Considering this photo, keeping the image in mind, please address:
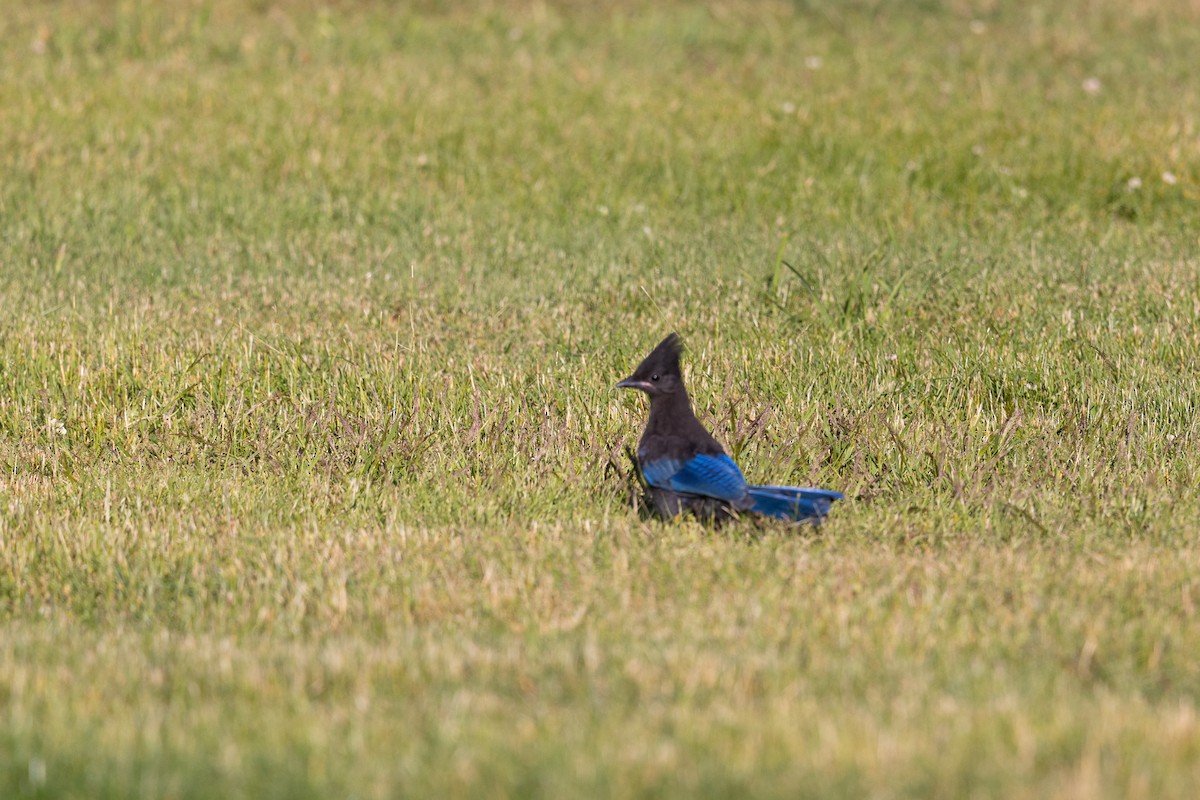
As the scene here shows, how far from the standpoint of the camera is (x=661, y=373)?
18.0ft

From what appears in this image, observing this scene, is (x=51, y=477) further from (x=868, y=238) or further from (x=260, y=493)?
(x=868, y=238)

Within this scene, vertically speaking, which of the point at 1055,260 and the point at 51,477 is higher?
the point at 1055,260

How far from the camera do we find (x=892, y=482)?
581 centimetres

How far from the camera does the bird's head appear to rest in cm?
546

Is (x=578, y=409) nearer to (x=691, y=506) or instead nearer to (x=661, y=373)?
(x=661, y=373)

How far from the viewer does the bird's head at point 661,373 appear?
5.46 meters

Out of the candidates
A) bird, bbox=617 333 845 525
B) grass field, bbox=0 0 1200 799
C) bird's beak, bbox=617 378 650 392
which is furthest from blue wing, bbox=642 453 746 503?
bird's beak, bbox=617 378 650 392

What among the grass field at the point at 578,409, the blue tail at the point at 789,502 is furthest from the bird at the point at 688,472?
the grass field at the point at 578,409

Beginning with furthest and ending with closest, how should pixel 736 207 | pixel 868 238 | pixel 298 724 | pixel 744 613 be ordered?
pixel 736 207, pixel 868 238, pixel 744 613, pixel 298 724

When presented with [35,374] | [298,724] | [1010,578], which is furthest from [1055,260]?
[298,724]

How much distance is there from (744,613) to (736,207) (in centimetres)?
686

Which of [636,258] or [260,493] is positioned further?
[636,258]

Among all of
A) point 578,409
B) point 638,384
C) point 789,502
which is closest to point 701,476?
point 789,502

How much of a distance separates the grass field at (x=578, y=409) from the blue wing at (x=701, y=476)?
19cm
